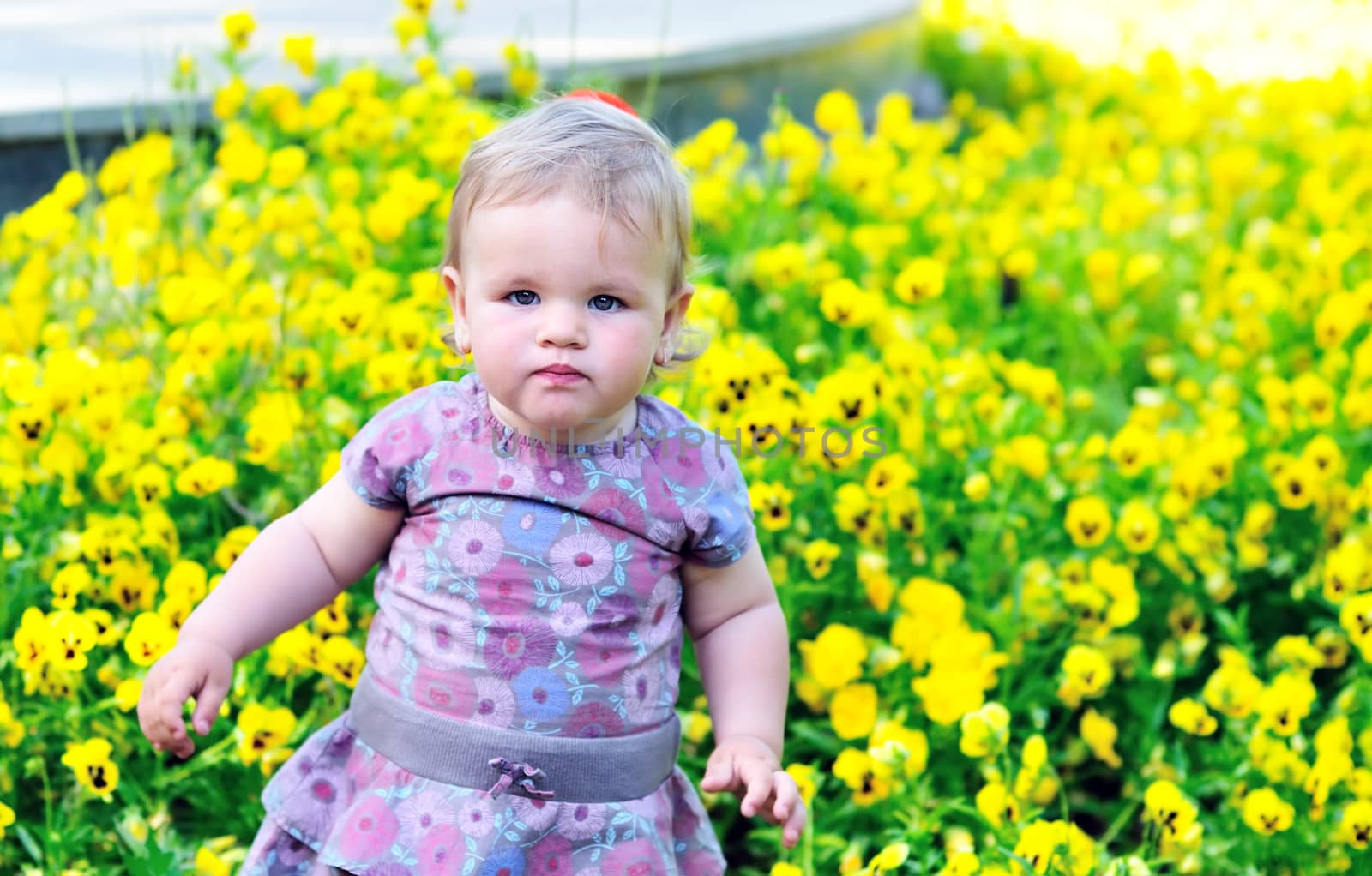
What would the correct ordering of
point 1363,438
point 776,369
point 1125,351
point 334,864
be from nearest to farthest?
point 334,864, point 776,369, point 1363,438, point 1125,351

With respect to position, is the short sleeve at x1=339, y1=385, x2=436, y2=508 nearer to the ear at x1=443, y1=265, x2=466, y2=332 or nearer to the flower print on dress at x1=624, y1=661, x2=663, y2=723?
the ear at x1=443, y1=265, x2=466, y2=332

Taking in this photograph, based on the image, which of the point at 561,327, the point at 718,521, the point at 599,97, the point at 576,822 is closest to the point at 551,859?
the point at 576,822

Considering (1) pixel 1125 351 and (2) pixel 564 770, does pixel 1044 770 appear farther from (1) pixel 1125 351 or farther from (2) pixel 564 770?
(1) pixel 1125 351

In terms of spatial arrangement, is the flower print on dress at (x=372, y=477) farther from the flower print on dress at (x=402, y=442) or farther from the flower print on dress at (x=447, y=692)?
the flower print on dress at (x=447, y=692)

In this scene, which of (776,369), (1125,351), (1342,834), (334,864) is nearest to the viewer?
(334,864)

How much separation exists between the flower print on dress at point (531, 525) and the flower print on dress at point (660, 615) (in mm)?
119

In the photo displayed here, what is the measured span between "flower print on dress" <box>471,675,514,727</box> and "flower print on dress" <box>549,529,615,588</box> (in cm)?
12

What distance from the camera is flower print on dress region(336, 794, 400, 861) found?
1510mm

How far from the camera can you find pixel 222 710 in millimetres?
1953

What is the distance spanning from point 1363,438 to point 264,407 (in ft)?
5.76

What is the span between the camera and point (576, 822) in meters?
1.53

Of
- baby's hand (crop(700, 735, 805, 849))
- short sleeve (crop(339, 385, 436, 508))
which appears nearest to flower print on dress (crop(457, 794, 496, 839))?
baby's hand (crop(700, 735, 805, 849))

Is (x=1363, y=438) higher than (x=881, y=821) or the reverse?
higher

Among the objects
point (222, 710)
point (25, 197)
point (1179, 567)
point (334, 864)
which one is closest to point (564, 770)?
point (334, 864)
